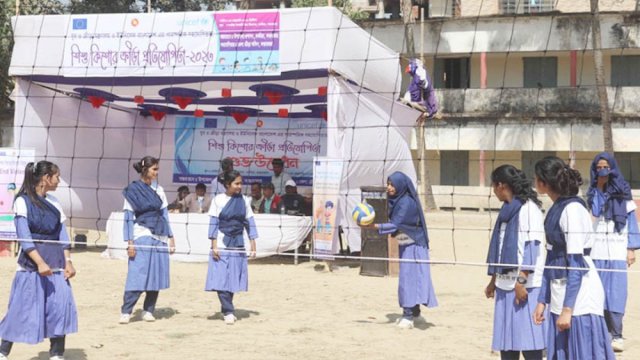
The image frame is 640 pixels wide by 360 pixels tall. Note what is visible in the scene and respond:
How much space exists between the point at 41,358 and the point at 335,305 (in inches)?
125

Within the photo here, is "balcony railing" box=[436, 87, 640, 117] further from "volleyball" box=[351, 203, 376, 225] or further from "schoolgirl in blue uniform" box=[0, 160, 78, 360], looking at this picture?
"schoolgirl in blue uniform" box=[0, 160, 78, 360]

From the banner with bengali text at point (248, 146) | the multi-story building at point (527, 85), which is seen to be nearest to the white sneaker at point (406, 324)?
the banner with bengali text at point (248, 146)

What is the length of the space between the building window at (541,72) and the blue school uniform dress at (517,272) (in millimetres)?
20245

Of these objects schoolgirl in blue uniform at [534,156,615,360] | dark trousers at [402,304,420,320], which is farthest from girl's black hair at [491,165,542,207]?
dark trousers at [402,304,420,320]

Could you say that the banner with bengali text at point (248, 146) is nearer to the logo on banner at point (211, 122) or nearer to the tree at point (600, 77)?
the logo on banner at point (211, 122)

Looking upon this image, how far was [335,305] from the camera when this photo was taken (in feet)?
27.5

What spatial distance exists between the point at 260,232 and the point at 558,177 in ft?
24.2

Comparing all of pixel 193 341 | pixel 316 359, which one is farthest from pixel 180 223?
pixel 316 359

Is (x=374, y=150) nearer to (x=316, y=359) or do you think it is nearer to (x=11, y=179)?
(x=11, y=179)

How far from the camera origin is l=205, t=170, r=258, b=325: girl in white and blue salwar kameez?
7.31 metres

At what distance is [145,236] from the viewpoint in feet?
23.8

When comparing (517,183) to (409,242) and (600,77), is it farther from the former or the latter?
(600,77)

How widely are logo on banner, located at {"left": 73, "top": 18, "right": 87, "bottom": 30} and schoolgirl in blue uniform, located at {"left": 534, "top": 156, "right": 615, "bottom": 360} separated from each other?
26.3 ft

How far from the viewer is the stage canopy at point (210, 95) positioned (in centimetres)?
1034
